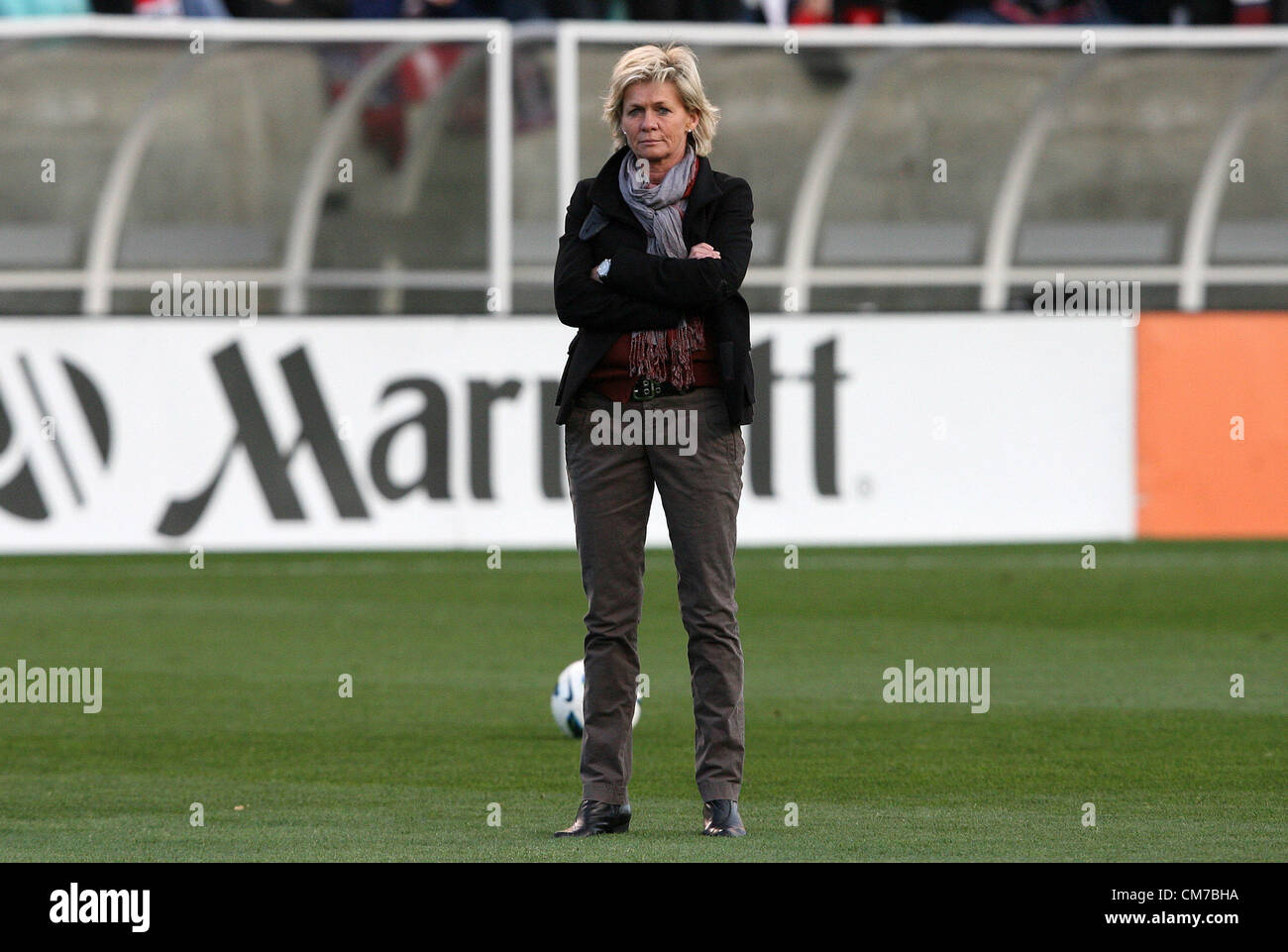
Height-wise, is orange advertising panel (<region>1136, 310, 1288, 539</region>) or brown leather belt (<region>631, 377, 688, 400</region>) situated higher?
orange advertising panel (<region>1136, 310, 1288, 539</region>)

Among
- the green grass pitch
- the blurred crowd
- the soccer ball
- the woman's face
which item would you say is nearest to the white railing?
the blurred crowd

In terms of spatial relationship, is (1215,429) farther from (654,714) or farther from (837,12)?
(654,714)

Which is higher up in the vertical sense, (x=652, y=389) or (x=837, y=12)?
(x=837, y=12)

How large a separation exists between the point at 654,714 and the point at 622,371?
134 inches

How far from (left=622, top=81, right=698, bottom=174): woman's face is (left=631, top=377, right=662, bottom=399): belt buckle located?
0.57m

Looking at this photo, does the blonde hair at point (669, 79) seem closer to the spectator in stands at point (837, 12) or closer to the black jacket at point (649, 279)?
the black jacket at point (649, 279)

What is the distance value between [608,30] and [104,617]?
238 inches

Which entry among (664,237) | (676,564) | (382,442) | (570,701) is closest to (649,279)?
(664,237)

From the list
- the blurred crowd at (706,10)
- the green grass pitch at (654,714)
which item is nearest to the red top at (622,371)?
the green grass pitch at (654,714)

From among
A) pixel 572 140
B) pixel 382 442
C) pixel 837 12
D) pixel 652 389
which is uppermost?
pixel 837 12

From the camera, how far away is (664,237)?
670cm

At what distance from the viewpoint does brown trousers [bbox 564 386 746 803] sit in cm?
664

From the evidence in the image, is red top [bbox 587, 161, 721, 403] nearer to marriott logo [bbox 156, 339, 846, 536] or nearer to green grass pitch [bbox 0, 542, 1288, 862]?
green grass pitch [bbox 0, 542, 1288, 862]

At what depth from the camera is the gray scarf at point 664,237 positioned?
6625mm
